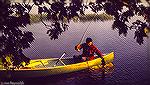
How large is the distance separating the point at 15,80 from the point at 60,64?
12.0ft

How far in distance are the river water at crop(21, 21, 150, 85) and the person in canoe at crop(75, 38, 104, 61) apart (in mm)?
1493

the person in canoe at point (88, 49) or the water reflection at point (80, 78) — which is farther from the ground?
the person in canoe at point (88, 49)

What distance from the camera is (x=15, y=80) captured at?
1588 cm

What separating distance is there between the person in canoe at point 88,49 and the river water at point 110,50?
4.90 ft

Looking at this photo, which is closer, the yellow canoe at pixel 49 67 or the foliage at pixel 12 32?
the foliage at pixel 12 32

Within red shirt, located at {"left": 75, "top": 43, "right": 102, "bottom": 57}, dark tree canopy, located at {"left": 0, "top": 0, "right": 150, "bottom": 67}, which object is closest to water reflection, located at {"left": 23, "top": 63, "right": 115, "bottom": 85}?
red shirt, located at {"left": 75, "top": 43, "right": 102, "bottom": 57}

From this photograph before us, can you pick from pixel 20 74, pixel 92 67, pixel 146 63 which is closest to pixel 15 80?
pixel 20 74

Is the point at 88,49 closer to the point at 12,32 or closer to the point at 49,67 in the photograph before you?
the point at 49,67

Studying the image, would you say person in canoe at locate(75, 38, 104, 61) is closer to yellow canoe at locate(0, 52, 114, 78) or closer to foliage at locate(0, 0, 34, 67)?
yellow canoe at locate(0, 52, 114, 78)

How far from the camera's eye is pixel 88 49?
1745 cm

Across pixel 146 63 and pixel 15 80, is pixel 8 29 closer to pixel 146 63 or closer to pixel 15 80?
pixel 15 80

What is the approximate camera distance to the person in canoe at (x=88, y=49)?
17.1 metres

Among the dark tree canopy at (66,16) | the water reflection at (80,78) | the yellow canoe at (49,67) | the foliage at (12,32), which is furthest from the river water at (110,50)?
the dark tree canopy at (66,16)

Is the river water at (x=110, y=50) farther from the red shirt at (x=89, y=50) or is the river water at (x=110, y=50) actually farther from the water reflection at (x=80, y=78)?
the red shirt at (x=89, y=50)
